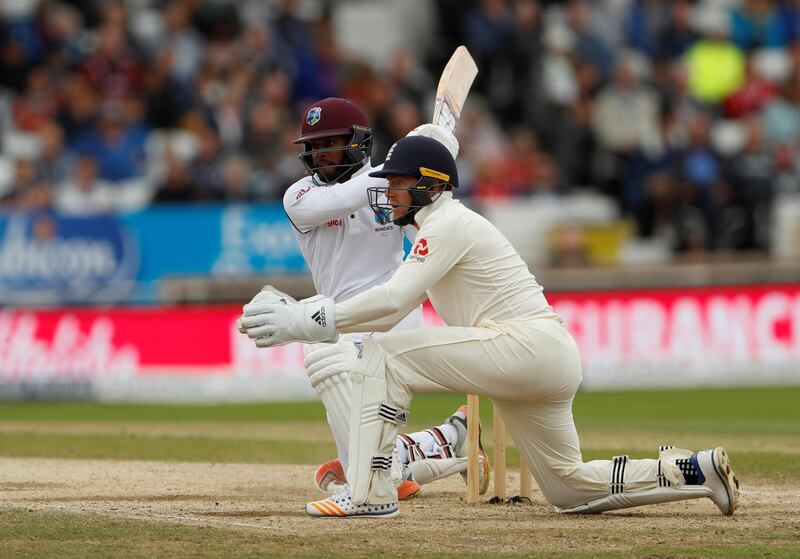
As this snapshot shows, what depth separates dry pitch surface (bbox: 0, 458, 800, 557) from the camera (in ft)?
20.2

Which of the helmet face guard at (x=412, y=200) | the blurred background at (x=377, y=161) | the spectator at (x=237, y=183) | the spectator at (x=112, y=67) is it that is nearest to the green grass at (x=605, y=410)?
the blurred background at (x=377, y=161)

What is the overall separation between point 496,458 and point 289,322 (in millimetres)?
1597

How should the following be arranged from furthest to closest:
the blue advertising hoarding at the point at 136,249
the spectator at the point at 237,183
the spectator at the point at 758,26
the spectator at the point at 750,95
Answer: the spectator at the point at 758,26 < the spectator at the point at 750,95 < the spectator at the point at 237,183 < the blue advertising hoarding at the point at 136,249

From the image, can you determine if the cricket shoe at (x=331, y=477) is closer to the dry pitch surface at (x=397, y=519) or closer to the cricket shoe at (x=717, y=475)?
the dry pitch surface at (x=397, y=519)

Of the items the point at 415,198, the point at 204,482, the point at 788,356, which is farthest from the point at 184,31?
the point at 415,198

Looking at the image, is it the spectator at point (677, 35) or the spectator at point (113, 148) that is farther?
the spectator at point (677, 35)

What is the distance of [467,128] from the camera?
741 inches

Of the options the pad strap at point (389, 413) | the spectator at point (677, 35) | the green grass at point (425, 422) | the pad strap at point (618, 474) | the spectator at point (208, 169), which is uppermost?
the spectator at point (677, 35)

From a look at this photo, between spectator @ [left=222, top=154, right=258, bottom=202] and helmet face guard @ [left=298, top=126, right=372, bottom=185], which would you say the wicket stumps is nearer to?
helmet face guard @ [left=298, top=126, right=372, bottom=185]

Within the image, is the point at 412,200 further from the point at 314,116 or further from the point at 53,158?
the point at 53,158

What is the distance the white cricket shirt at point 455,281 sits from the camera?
671 centimetres

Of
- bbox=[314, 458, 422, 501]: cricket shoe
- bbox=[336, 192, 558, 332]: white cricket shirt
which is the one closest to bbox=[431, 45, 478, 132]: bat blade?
bbox=[336, 192, 558, 332]: white cricket shirt

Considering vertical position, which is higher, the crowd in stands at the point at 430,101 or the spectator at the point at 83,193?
the crowd in stands at the point at 430,101

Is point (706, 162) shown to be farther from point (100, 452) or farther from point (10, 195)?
point (100, 452)
